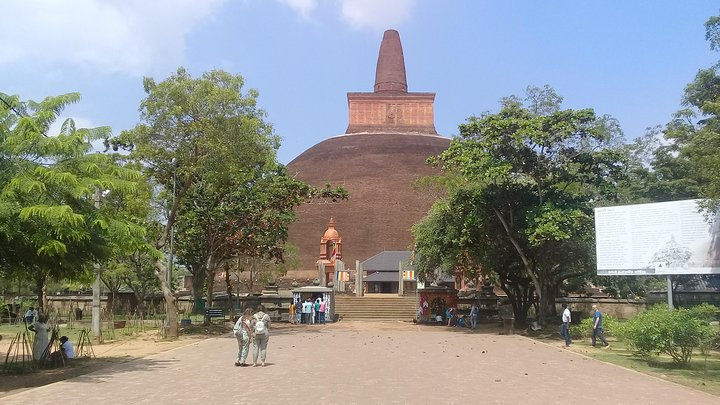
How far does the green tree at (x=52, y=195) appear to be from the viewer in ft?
34.9

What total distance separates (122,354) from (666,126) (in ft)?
89.3

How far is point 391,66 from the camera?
2963 inches

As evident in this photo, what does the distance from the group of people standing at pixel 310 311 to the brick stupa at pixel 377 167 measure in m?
22.9

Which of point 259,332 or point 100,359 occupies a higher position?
point 259,332

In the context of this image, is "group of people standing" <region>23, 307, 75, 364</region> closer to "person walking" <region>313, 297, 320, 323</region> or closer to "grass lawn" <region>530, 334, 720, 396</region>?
"grass lawn" <region>530, 334, 720, 396</region>

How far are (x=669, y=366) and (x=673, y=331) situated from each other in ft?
3.78

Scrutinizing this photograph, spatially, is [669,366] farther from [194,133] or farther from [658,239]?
[194,133]

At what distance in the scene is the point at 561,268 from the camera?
24.9 m

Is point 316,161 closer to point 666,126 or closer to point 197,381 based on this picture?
point 666,126

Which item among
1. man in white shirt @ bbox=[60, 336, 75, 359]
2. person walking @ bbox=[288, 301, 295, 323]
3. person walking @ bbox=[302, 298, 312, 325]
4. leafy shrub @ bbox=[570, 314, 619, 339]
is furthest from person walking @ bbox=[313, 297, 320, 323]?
man in white shirt @ bbox=[60, 336, 75, 359]

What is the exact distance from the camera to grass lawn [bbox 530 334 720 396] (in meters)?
11.3

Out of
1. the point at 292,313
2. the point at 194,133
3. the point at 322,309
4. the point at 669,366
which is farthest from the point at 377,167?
the point at 669,366

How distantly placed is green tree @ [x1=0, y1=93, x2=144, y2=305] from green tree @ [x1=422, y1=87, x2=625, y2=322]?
13.1 meters

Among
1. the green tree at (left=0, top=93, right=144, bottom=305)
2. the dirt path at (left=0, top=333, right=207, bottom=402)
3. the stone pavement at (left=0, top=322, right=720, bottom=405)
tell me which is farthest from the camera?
the dirt path at (left=0, top=333, right=207, bottom=402)
